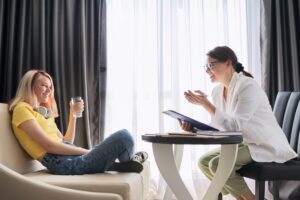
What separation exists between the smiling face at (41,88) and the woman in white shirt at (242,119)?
0.81 meters

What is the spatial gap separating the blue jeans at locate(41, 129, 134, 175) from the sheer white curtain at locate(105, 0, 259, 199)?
1097 millimetres

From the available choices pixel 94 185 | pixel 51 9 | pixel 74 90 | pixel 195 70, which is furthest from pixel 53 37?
pixel 94 185

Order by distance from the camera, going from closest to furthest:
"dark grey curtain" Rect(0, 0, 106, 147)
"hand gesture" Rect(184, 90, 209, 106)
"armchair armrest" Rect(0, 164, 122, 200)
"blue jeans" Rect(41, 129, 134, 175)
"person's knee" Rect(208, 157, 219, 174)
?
"armchair armrest" Rect(0, 164, 122, 200) < "blue jeans" Rect(41, 129, 134, 175) < "hand gesture" Rect(184, 90, 209, 106) < "person's knee" Rect(208, 157, 219, 174) < "dark grey curtain" Rect(0, 0, 106, 147)

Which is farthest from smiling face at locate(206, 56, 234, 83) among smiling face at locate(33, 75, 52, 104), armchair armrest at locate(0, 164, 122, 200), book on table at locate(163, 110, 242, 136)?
armchair armrest at locate(0, 164, 122, 200)

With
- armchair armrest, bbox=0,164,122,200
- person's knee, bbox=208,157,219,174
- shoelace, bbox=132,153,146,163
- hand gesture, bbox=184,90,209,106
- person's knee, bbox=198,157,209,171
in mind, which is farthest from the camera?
person's knee, bbox=198,157,209,171

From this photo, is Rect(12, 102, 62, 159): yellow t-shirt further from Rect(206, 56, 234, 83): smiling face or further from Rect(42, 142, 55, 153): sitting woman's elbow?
Rect(206, 56, 234, 83): smiling face

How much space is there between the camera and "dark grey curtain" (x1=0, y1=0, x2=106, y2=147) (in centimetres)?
279

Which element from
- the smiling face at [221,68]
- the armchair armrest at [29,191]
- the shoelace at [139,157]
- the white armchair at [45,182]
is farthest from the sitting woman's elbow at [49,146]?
the smiling face at [221,68]

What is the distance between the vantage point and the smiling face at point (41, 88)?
208 centimetres

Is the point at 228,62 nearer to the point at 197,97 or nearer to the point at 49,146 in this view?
the point at 197,97

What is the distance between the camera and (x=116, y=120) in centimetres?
297

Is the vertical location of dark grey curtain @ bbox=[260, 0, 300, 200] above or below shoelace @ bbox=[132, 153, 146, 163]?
above

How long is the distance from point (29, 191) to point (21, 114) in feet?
2.35

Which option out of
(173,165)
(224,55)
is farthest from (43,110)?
(224,55)
